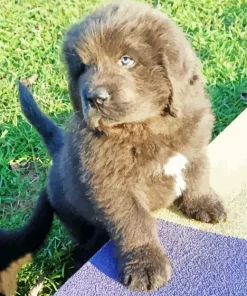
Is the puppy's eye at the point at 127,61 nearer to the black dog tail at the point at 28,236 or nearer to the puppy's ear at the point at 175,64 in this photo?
the puppy's ear at the point at 175,64

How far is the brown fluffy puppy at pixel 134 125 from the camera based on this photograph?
2168 mm

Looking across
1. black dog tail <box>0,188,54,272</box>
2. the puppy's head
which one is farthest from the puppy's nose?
black dog tail <box>0,188,54,272</box>

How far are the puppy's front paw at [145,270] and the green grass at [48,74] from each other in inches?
30.1

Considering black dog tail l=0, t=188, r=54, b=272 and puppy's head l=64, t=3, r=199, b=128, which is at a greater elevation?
puppy's head l=64, t=3, r=199, b=128

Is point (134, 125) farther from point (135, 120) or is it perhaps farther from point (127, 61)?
point (127, 61)

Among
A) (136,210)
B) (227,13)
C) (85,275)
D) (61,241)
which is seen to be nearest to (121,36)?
(136,210)

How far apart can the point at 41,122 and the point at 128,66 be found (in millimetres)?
877

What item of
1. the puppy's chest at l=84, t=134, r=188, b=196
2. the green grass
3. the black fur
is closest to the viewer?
the puppy's chest at l=84, t=134, r=188, b=196

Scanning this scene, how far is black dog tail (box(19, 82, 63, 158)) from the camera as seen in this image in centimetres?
291

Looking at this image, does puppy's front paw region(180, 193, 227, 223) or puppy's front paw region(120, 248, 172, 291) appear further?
puppy's front paw region(180, 193, 227, 223)

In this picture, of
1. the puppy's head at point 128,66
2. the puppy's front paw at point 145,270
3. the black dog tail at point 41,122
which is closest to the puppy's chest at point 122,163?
the puppy's head at point 128,66

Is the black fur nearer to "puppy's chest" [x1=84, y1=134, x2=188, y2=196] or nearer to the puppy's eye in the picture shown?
"puppy's chest" [x1=84, y1=134, x2=188, y2=196]

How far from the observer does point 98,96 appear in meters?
2.11

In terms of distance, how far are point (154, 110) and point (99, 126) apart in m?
0.22
